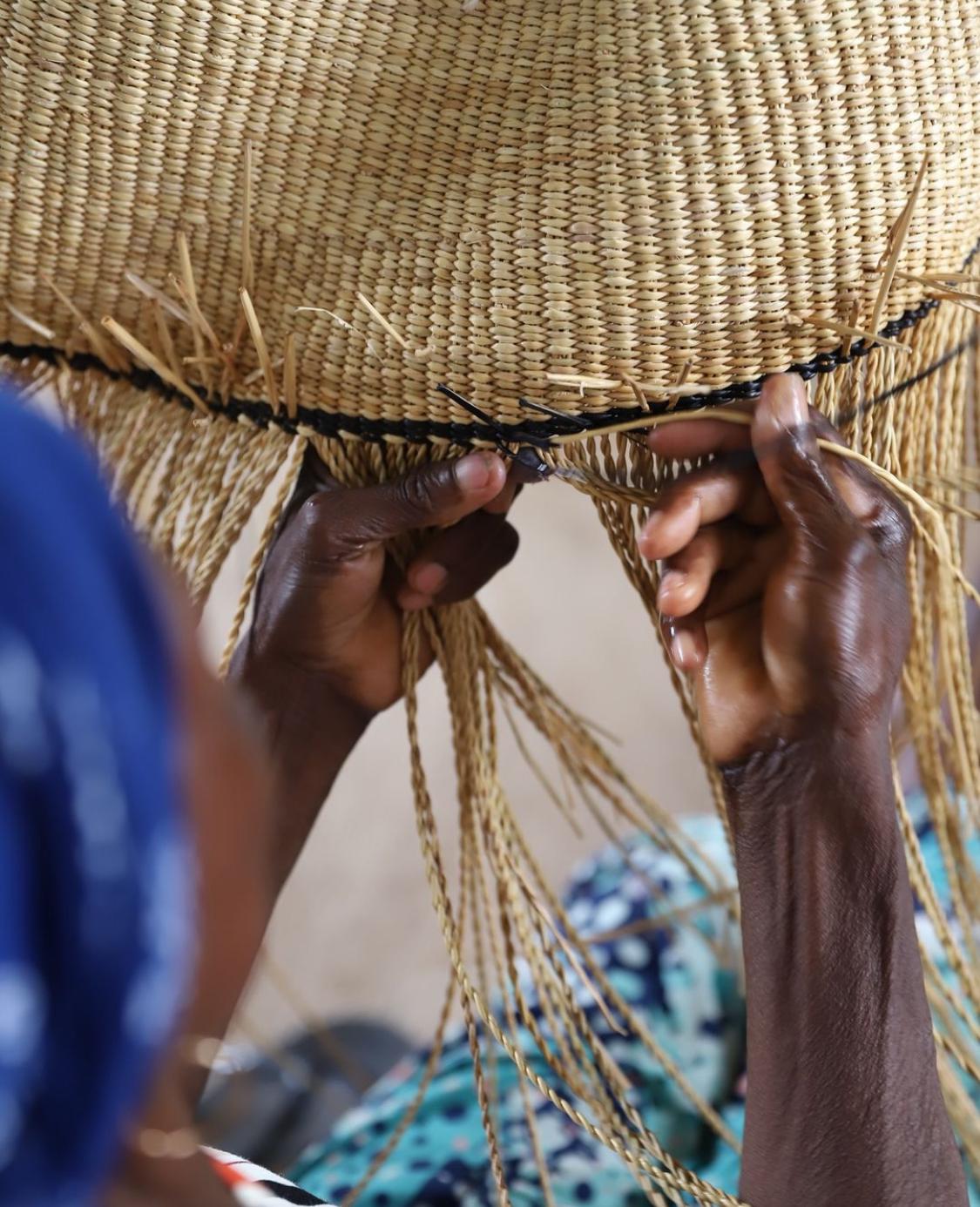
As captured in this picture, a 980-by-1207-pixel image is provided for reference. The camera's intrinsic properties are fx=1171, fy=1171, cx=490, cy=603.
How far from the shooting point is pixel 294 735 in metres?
0.82

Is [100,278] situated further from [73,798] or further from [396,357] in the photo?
[73,798]

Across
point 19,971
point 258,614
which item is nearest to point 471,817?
point 258,614

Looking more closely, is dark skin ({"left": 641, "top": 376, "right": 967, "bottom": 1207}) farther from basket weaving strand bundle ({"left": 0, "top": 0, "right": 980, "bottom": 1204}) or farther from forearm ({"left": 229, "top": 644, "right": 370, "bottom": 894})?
forearm ({"left": 229, "top": 644, "right": 370, "bottom": 894})

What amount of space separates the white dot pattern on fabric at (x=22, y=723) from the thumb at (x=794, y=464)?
1.34 ft

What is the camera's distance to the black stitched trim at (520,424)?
0.60 m

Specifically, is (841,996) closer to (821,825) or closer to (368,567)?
(821,825)

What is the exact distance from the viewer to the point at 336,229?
0.64 metres

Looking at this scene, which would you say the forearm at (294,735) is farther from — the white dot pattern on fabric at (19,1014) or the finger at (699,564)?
the white dot pattern on fabric at (19,1014)

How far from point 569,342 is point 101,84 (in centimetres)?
29

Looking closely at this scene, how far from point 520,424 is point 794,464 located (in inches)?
5.7

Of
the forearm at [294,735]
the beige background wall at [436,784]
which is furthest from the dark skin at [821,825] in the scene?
the beige background wall at [436,784]

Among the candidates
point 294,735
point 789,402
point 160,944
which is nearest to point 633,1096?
point 294,735

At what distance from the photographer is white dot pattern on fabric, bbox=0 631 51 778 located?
0.25 metres

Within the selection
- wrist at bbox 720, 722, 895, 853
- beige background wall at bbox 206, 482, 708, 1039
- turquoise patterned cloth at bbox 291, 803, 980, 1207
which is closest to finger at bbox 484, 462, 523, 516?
wrist at bbox 720, 722, 895, 853
